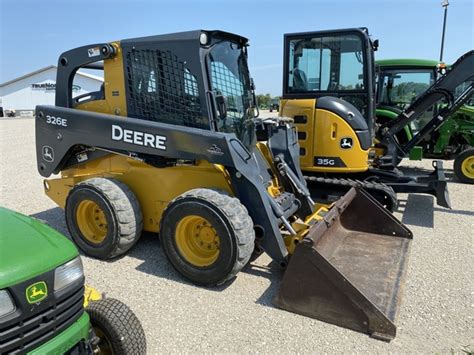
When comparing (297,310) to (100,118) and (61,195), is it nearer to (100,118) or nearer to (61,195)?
(100,118)

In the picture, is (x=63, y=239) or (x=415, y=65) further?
(x=415, y=65)

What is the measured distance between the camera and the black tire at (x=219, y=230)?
3.67 m

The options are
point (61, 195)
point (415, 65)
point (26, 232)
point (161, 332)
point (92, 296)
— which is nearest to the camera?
point (26, 232)

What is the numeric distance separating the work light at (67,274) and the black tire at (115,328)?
0.42 m

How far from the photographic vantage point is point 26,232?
2.09m

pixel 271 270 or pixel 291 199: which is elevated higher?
pixel 291 199

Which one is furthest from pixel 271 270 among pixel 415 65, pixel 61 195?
pixel 415 65

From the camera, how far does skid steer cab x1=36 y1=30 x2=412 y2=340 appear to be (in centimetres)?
367

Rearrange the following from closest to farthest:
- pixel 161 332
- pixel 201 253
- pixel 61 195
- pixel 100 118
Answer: pixel 161 332, pixel 201 253, pixel 100 118, pixel 61 195

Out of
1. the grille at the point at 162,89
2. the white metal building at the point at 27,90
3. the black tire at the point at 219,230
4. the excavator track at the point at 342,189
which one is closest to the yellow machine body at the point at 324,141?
the excavator track at the point at 342,189

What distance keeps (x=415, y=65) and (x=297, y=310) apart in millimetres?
8170

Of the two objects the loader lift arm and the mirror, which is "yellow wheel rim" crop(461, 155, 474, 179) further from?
the mirror

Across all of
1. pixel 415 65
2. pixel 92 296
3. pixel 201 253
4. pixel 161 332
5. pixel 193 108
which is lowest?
pixel 161 332

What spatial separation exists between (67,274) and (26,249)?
0.76ft
